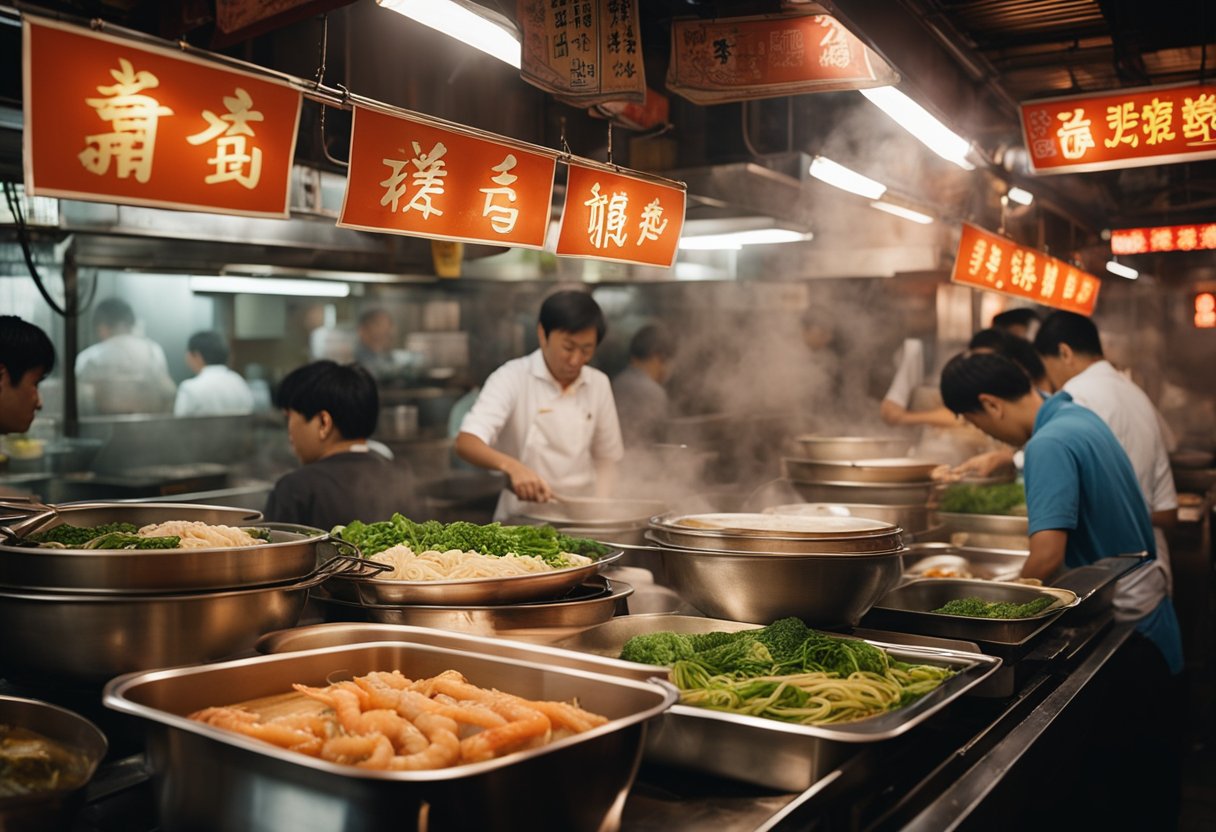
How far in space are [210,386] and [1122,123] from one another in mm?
7546

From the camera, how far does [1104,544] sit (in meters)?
3.96

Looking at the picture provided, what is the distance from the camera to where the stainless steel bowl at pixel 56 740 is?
4.32 ft

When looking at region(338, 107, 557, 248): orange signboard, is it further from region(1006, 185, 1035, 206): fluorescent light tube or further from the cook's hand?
region(1006, 185, 1035, 206): fluorescent light tube

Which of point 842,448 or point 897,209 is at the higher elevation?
point 897,209

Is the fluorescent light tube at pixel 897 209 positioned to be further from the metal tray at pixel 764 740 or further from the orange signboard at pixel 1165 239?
the orange signboard at pixel 1165 239

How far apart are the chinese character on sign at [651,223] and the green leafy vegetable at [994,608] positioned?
206 cm

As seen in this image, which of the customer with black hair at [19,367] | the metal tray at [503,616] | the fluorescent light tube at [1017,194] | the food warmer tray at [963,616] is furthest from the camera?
the fluorescent light tube at [1017,194]

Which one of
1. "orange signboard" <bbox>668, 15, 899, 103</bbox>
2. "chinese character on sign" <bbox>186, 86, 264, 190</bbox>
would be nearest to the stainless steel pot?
"chinese character on sign" <bbox>186, 86, 264, 190</bbox>

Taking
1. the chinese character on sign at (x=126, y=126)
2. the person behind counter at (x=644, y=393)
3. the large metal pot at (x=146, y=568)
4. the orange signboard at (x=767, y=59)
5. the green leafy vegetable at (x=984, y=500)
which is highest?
the orange signboard at (x=767, y=59)

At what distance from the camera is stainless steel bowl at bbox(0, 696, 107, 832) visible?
132 cm

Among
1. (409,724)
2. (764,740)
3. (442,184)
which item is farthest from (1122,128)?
(409,724)

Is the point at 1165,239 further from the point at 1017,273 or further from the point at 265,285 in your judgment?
the point at 265,285

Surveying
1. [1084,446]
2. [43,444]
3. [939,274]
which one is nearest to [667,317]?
[939,274]

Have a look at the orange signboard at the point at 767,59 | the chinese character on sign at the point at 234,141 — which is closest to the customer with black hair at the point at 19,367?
the chinese character on sign at the point at 234,141
